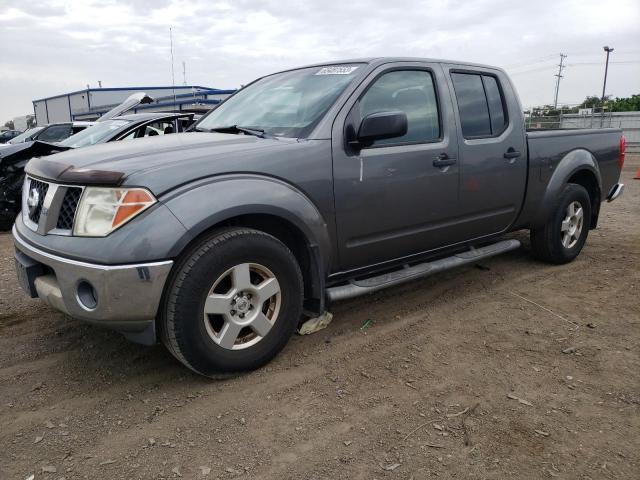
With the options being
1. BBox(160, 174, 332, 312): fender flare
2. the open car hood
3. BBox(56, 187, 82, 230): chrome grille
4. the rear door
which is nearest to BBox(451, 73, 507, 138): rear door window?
the rear door

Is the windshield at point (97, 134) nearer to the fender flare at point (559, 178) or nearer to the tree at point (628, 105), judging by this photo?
the fender flare at point (559, 178)

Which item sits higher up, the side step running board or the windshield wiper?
the windshield wiper

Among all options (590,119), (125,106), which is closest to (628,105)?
(590,119)

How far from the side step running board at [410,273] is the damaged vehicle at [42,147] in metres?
4.30

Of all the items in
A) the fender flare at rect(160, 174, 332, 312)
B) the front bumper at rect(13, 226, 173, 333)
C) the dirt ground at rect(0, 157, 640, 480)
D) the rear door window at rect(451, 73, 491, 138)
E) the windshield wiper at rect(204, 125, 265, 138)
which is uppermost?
the rear door window at rect(451, 73, 491, 138)

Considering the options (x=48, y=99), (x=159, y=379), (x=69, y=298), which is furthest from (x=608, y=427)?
(x=48, y=99)

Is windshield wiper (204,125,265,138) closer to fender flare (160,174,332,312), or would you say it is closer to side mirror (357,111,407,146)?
fender flare (160,174,332,312)

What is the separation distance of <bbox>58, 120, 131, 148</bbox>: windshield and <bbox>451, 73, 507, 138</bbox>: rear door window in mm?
4738

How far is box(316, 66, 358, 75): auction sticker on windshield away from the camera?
11.6ft

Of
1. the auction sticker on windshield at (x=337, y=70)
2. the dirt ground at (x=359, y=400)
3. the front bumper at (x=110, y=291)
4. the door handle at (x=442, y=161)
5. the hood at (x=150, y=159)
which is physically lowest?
the dirt ground at (x=359, y=400)

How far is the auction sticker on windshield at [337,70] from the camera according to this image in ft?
11.6

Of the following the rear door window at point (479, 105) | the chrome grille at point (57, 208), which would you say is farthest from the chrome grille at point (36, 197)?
the rear door window at point (479, 105)

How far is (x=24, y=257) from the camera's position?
2930 mm

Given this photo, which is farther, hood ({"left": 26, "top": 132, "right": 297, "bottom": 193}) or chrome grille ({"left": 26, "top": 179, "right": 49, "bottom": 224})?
chrome grille ({"left": 26, "top": 179, "right": 49, "bottom": 224})
